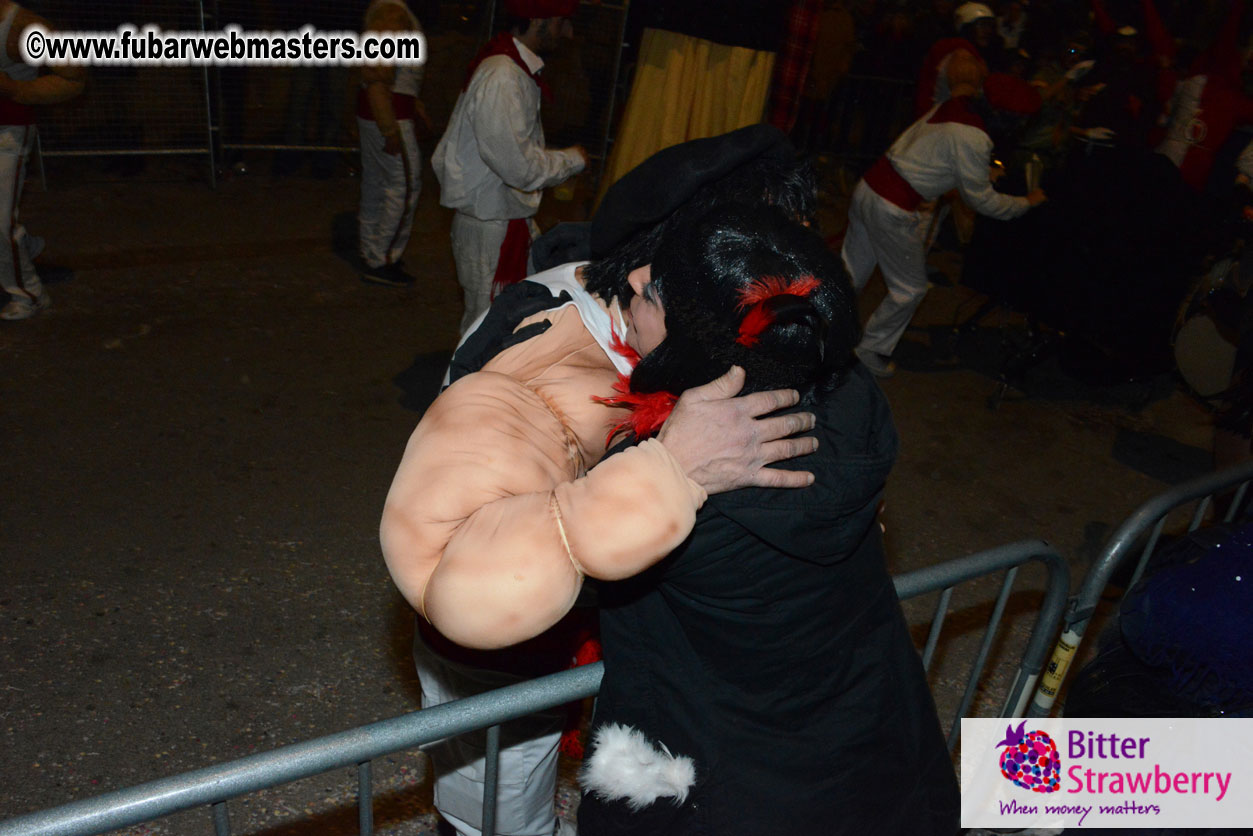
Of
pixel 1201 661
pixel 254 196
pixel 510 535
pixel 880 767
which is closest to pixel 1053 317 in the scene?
pixel 1201 661

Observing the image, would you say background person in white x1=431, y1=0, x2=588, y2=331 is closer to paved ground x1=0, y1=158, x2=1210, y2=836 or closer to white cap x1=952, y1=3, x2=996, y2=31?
paved ground x1=0, y1=158, x2=1210, y2=836

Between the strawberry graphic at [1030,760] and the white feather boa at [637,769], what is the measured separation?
1177 mm

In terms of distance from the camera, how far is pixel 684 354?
4.59 ft

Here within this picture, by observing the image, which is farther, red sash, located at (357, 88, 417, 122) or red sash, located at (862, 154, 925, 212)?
red sash, located at (357, 88, 417, 122)

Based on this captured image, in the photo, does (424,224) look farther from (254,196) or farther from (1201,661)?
(1201,661)

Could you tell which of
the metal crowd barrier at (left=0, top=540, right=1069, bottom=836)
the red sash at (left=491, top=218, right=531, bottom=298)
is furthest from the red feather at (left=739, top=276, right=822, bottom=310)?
the red sash at (left=491, top=218, right=531, bottom=298)

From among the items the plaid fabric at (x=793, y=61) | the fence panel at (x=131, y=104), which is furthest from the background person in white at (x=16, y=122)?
the plaid fabric at (x=793, y=61)

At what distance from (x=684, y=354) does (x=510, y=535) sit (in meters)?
0.37

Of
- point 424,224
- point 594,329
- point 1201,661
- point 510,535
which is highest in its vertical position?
point 594,329

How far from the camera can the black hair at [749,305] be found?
1334 millimetres

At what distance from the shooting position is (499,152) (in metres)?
4.45

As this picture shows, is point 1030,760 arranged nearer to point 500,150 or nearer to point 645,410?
point 645,410

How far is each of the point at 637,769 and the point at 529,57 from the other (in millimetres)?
3806

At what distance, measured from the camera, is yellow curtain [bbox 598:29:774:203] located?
237 inches
